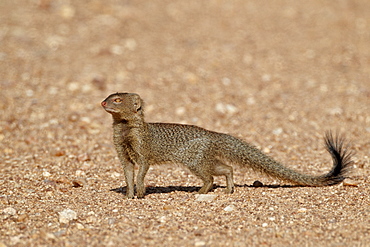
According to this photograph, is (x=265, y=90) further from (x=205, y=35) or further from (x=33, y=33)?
(x=33, y=33)

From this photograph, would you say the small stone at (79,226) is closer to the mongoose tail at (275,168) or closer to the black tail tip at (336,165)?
the mongoose tail at (275,168)

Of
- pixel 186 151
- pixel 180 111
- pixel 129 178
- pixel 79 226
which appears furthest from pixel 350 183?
pixel 180 111

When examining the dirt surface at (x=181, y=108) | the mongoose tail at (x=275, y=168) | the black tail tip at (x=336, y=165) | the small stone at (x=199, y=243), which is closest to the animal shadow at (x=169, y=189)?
the dirt surface at (x=181, y=108)

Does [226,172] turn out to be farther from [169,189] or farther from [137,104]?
[137,104]

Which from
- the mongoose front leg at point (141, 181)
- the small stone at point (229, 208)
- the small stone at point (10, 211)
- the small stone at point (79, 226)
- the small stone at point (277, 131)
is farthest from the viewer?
the small stone at point (277, 131)

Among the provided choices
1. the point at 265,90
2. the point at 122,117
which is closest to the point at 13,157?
the point at 122,117

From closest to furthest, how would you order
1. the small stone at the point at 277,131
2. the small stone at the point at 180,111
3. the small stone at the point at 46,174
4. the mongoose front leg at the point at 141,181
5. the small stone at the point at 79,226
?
the small stone at the point at 79,226 < the mongoose front leg at the point at 141,181 < the small stone at the point at 46,174 < the small stone at the point at 277,131 < the small stone at the point at 180,111
